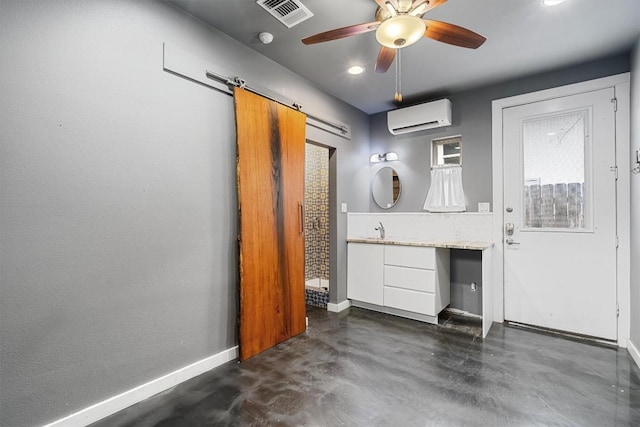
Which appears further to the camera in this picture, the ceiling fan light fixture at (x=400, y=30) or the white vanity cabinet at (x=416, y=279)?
the white vanity cabinet at (x=416, y=279)

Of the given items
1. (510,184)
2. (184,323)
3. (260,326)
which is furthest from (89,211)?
(510,184)

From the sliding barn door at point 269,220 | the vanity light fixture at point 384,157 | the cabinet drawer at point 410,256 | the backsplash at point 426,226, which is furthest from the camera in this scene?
the vanity light fixture at point 384,157

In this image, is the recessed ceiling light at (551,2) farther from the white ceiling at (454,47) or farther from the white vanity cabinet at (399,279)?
the white vanity cabinet at (399,279)

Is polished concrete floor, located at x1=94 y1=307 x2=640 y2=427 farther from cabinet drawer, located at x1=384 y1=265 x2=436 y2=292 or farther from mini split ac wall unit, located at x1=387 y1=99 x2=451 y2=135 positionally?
mini split ac wall unit, located at x1=387 y1=99 x2=451 y2=135

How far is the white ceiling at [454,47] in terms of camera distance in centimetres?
211

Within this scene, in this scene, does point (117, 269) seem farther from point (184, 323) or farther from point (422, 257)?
point (422, 257)

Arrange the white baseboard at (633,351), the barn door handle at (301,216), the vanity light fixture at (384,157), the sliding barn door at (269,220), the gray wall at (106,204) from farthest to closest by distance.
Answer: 1. the vanity light fixture at (384,157)
2. the barn door handle at (301,216)
3. the sliding barn door at (269,220)
4. the white baseboard at (633,351)
5. the gray wall at (106,204)

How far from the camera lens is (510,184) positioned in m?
3.27

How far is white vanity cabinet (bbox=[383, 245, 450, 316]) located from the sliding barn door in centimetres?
111

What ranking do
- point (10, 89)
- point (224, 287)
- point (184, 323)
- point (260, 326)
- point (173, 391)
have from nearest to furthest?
point (10, 89) → point (173, 391) → point (184, 323) → point (224, 287) → point (260, 326)

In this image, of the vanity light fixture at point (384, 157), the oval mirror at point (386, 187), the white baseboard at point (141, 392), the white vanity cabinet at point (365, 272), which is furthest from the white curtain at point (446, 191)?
the white baseboard at point (141, 392)

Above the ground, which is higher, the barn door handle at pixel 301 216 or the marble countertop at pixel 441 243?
the barn door handle at pixel 301 216

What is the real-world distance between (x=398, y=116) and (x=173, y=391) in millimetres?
3682

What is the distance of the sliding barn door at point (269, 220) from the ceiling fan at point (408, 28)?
0.87 metres
